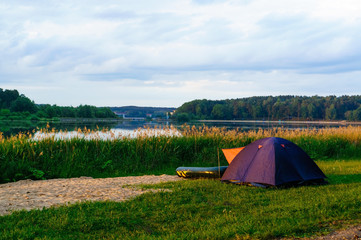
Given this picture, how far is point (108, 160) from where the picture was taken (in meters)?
13.1

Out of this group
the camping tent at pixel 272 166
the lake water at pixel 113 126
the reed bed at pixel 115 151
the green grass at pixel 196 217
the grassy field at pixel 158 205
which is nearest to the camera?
the green grass at pixel 196 217

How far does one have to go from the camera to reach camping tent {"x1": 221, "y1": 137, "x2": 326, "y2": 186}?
8.89 m

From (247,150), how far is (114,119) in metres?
74.1

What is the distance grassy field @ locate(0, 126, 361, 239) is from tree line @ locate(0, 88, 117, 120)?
211 feet

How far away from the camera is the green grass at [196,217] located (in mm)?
5090

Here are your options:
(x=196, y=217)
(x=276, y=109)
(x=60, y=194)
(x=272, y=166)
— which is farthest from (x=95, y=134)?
(x=276, y=109)

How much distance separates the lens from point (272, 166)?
8.95 metres

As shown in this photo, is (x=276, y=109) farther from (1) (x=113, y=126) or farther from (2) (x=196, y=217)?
(2) (x=196, y=217)

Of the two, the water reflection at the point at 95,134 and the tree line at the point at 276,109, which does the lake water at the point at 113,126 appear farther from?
the tree line at the point at 276,109

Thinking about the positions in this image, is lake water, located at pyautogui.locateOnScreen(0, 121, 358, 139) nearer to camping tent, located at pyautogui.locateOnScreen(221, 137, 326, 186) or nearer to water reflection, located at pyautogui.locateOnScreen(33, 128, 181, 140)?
water reflection, located at pyautogui.locateOnScreen(33, 128, 181, 140)

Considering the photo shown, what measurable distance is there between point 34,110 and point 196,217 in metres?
75.9

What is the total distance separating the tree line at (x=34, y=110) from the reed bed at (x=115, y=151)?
63064mm

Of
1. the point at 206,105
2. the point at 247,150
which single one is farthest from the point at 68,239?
the point at 206,105

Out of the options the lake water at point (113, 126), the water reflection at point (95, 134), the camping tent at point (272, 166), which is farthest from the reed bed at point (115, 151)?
the camping tent at point (272, 166)
